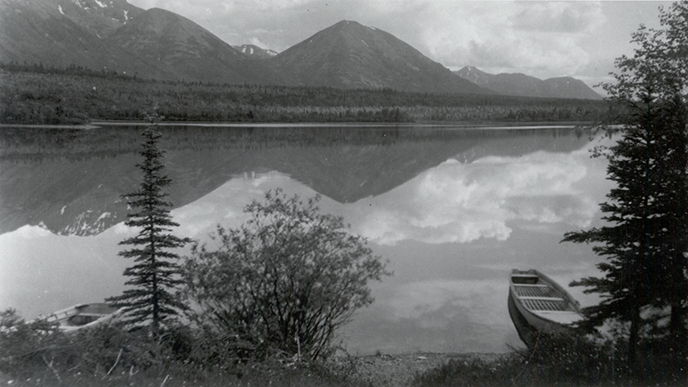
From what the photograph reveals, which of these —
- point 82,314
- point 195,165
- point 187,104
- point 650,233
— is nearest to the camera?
point 650,233

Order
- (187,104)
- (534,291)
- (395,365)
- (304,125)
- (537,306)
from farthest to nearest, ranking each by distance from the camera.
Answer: (187,104) < (304,125) < (534,291) < (537,306) < (395,365)

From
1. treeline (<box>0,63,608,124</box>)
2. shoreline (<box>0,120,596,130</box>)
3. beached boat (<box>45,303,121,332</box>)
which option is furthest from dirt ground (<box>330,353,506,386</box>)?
treeline (<box>0,63,608,124</box>)

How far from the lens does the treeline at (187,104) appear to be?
101750 millimetres

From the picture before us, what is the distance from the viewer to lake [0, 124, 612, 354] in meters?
21.3

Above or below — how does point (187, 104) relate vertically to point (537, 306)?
above

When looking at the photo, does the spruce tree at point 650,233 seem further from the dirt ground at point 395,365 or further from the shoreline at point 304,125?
the shoreline at point 304,125

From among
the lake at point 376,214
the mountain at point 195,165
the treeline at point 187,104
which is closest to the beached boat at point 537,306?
the lake at point 376,214

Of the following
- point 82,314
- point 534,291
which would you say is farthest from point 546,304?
point 82,314

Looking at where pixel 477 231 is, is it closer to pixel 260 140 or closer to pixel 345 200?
pixel 345 200

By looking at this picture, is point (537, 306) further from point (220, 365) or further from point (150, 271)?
point (150, 271)

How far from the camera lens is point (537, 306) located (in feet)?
69.1

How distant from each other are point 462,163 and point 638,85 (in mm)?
48101

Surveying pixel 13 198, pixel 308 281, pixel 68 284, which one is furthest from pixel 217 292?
pixel 13 198

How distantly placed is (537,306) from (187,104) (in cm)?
14343
